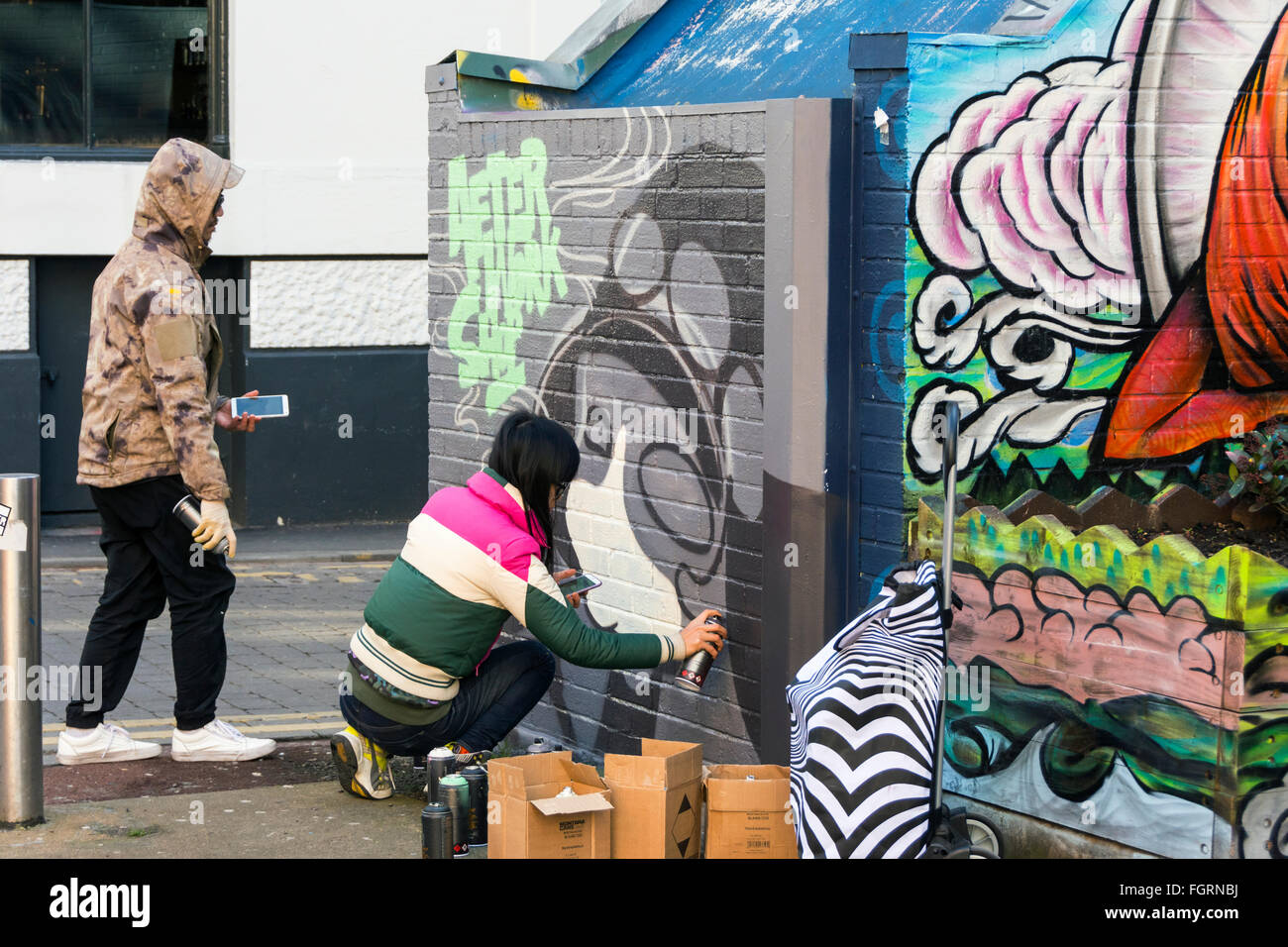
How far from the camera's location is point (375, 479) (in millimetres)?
11930

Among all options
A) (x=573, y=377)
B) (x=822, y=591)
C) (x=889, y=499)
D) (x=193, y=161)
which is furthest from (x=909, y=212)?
(x=193, y=161)

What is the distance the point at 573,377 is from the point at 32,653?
2.06 m

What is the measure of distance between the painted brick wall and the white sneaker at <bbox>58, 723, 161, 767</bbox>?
1.52 meters

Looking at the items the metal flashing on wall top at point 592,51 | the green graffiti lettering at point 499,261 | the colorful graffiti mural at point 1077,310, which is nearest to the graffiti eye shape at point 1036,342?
the colorful graffiti mural at point 1077,310

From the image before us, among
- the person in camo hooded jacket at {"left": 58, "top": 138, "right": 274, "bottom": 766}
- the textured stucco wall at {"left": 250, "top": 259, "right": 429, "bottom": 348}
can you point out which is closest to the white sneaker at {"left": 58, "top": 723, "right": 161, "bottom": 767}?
the person in camo hooded jacket at {"left": 58, "top": 138, "right": 274, "bottom": 766}

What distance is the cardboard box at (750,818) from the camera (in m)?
4.53

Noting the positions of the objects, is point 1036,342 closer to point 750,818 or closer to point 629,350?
point 629,350

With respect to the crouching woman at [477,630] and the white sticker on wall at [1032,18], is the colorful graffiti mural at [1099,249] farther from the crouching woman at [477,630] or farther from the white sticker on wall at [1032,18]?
the crouching woman at [477,630]

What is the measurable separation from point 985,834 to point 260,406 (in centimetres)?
310

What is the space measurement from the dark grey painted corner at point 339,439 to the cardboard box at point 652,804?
735 centimetres

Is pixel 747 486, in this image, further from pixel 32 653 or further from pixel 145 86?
pixel 145 86

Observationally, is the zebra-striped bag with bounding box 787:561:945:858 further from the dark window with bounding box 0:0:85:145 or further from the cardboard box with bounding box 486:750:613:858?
the dark window with bounding box 0:0:85:145

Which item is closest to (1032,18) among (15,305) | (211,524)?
(211,524)

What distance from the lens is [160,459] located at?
5926mm
